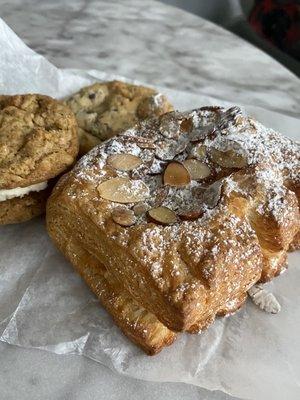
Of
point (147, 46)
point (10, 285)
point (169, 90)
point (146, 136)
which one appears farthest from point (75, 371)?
point (147, 46)

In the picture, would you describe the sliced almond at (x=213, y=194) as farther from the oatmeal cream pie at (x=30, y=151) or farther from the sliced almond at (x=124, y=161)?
the oatmeal cream pie at (x=30, y=151)

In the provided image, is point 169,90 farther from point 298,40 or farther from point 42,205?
point 298,40

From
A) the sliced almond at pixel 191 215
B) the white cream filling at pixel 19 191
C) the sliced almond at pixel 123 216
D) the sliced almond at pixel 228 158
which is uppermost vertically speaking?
the sliced almond at pixel 228 158

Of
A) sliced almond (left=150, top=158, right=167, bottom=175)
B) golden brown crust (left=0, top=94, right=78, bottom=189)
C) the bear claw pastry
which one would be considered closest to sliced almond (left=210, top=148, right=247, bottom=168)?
the bear claw pastry

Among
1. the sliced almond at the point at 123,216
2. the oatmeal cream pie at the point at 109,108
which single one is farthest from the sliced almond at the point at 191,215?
the oatmeal cream pie at the point at 109,108

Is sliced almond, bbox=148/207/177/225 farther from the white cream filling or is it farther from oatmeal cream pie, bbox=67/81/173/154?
oatmeal cream pie, bbox=67/81/173/154

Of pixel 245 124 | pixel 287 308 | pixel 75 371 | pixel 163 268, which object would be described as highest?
pixel 245 124
